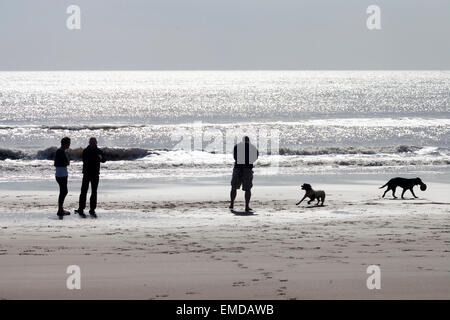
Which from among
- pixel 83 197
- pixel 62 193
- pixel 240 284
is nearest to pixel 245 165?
pixel 83 197

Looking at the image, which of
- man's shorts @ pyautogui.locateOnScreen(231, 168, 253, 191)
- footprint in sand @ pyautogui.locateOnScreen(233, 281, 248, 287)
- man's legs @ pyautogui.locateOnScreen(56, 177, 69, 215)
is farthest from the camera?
man's shorts @ pyautogui.locateOnScreen(231, 168, 253, 191)

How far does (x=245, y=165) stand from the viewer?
49.1 ft

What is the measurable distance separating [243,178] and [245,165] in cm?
27

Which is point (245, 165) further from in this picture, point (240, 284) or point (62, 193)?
point (240, 284)

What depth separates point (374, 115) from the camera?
82.2 metres

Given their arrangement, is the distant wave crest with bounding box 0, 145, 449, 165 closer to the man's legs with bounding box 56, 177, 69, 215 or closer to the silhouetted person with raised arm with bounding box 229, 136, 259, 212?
the silhouetted person with raised arm with bounding box 229, 136, 259, 212

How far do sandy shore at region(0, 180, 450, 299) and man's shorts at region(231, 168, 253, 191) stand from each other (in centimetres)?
53

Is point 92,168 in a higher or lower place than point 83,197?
higher

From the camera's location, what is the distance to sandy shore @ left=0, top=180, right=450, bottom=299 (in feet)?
26.0

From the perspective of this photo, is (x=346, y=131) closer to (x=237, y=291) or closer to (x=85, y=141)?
(x=85, y=141)

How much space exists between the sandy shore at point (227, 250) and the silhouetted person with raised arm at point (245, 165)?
17.3 inches

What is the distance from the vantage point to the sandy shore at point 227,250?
7922 millimetres

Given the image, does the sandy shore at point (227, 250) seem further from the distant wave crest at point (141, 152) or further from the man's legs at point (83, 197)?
the distant wave crest at point (141, 152)

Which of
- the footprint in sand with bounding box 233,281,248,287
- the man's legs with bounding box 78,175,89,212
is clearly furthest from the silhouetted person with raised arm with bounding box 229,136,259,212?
the footprint in sand with bounding box 233,281,248,287
